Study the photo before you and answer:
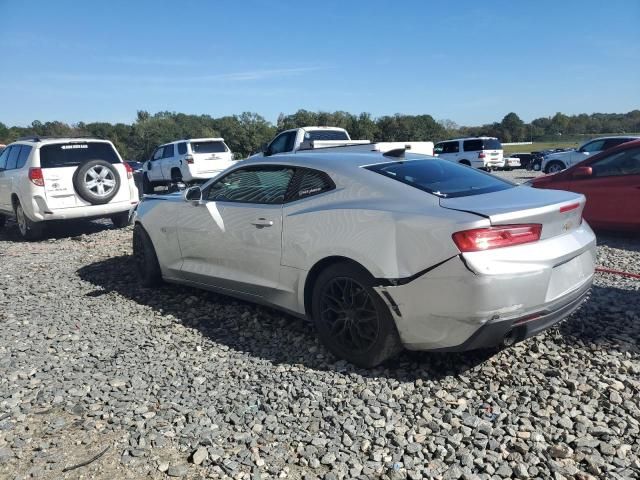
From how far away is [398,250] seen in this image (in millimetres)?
3119

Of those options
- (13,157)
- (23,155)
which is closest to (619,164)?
(23,155)

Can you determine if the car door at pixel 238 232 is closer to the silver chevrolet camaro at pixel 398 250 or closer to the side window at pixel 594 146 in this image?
the silver chevrolet camaro at pixel 398 250

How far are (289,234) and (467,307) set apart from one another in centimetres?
149

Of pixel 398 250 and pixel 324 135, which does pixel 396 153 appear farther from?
pixel 324 135

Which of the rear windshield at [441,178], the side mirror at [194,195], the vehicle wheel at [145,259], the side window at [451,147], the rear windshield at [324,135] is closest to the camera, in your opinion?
the rear windshield at [441,178]

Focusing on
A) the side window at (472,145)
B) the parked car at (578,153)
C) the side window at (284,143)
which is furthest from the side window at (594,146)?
the side window at (284,143)

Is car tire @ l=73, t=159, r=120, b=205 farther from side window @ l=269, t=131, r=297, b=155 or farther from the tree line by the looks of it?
the tree line

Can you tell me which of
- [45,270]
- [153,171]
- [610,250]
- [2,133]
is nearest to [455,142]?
[153,171]

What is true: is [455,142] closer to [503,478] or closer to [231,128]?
[503,478]

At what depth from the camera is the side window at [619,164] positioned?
689cm

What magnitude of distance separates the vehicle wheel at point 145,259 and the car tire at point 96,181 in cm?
362

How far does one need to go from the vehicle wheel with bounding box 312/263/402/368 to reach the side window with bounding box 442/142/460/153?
24.9 meters

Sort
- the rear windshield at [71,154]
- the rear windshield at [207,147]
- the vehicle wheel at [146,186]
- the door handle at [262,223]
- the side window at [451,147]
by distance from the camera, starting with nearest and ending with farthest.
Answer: the door handle at [262,223] < the rear windshield at [71,154] < the rear windshield at [207,147] < the vehicle wheel at [146,186] < the side window at [451,147]

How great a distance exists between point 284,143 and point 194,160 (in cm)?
411
